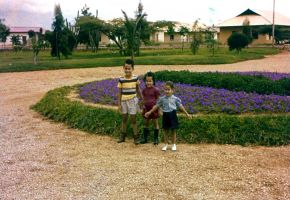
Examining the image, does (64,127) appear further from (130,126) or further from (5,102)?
(5,102)

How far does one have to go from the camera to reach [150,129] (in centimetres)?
707

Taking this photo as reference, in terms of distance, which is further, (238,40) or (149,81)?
(238,40)

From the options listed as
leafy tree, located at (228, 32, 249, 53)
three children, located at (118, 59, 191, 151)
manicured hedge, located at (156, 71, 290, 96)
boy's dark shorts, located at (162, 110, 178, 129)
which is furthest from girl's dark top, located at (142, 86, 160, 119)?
leafy tree, located at (228, 32, 249, 53)

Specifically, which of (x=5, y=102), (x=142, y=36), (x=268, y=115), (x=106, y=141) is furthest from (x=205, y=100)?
(x=142, y=36)

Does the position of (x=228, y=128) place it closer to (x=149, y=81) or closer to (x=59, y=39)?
(x=149, y=81)

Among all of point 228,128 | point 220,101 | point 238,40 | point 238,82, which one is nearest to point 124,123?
A: point 228,128

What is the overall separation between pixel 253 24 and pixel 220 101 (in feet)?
148

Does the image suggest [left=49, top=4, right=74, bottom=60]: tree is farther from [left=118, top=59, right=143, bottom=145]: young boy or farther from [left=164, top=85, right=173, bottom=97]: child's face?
[left=164, top=85, right=173, bottom=97]: child's face

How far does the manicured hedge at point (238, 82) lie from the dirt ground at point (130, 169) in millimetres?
3560

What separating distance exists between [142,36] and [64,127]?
29463 millimetres

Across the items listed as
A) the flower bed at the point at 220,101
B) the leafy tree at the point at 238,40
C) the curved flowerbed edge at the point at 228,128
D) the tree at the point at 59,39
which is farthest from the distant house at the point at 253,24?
the curved flowerbed edge at the point at 228,128

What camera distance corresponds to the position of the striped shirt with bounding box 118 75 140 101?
6.71 m

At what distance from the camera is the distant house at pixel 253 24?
5091 centimetres

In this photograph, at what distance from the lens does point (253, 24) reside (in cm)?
5053
